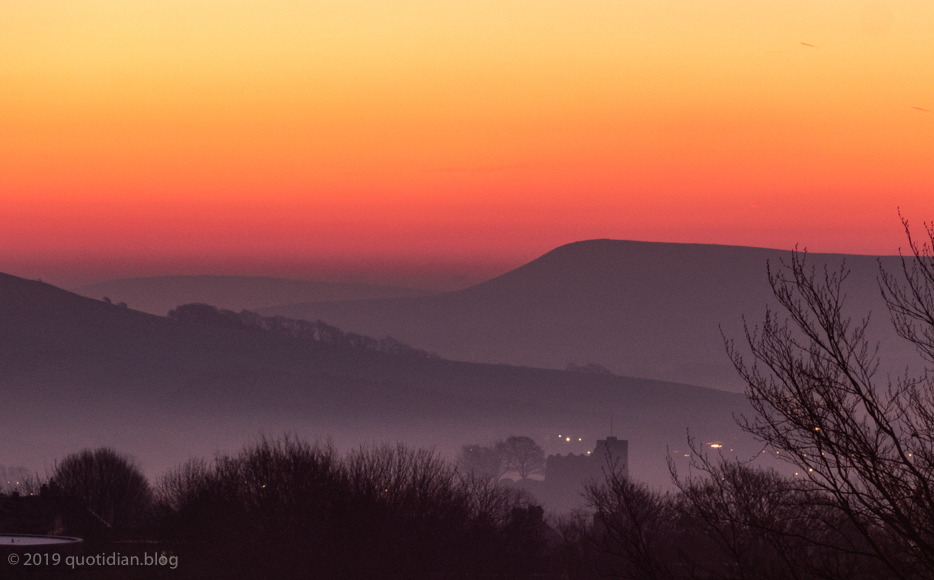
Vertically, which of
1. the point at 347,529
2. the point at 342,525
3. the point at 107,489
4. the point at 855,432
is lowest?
the point at 855,432

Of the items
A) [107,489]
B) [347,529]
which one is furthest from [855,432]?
[107,489]

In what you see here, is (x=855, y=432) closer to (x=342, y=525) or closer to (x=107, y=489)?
(x=342, y=525)

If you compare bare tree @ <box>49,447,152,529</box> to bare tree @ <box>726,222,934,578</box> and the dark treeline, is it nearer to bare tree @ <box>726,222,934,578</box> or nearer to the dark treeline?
the dark treeline

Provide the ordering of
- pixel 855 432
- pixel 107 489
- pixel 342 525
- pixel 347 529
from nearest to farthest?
pixel 855 432 → pixel 347 529 → pixel 342 525 → pixel 107 489

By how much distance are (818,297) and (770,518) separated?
4504 mm

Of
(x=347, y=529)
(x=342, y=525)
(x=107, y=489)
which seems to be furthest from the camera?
(x=107, y=489)

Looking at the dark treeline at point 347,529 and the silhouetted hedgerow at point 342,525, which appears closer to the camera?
the dark treeline at point 347,529

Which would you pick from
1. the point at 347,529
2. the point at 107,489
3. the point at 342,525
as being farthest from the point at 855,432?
the point at 107,489

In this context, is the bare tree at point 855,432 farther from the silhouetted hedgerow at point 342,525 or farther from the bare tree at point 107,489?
the bare tree at point 107,489

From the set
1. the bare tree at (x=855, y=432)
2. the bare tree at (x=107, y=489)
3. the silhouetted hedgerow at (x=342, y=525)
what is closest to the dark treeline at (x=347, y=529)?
the silhouetted hedgerow at (x=342, y=525)

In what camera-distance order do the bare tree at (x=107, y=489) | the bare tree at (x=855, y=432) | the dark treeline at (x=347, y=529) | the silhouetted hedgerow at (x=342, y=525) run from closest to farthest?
1. the bare tree at (x=855, y=432)
2. the dark treeline at (x=347, y=529)
3. the silhouetted hedgerow at (x=342, y=525)
4. the bare tree at (x=107, y=489)

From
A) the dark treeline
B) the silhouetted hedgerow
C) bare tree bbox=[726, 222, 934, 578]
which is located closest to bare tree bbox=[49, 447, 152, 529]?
the dark treeline

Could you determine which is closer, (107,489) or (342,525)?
(342,525)

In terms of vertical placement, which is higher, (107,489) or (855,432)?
(107,489)
